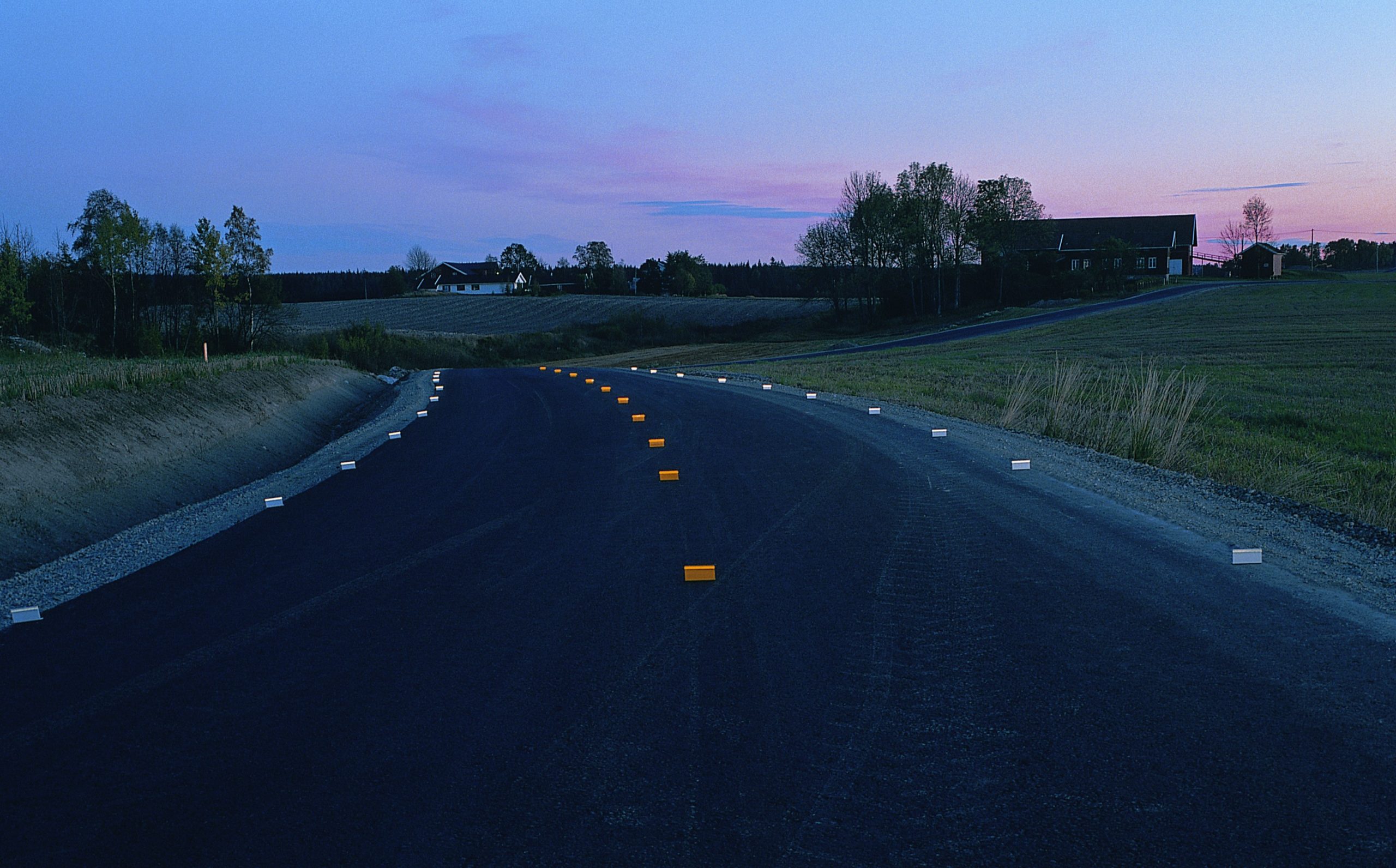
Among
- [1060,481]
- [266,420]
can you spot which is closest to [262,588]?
[1060,481]

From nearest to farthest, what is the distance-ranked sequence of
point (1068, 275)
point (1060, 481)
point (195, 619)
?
point (195, 619)
point (1060, 481)
point (1068, 275)

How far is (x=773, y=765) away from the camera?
→ 4.25 meters

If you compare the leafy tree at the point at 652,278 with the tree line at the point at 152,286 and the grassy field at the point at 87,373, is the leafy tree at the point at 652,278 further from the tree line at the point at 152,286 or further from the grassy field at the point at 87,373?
the grassy field at the point at 87,373

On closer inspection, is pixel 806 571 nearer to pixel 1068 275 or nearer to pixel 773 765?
pixel 773 765

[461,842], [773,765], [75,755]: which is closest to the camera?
[461,842]

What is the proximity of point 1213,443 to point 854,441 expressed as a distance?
6.53 meters

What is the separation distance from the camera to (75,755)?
4660 mm

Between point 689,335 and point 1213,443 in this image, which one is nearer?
point 1213,443

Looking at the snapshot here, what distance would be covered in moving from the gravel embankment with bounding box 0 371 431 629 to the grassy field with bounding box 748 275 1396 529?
37.0 feet

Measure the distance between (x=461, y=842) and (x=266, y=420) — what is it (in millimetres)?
18730

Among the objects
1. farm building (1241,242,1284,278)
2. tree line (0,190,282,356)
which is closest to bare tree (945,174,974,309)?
farm building (1241,242,1284,278)

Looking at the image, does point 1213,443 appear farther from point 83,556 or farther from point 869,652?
point 83,556

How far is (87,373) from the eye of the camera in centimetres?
1702

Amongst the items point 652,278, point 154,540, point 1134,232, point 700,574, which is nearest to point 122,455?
point 154,540
